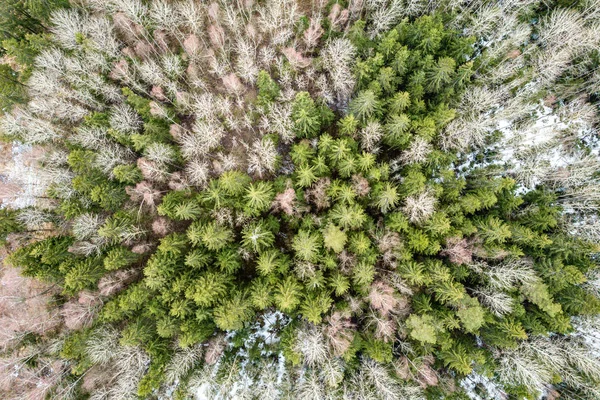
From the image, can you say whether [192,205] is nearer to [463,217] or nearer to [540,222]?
[463,217]

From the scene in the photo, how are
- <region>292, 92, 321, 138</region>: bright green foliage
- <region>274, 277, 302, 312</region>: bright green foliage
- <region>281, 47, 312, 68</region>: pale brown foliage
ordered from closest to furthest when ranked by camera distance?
<region>274, 277, 302, 312</region>: bright green foliage → <region>292, 92, 321, 138</region>: bright green foliage → <region>281, 47, 312, 68</region>: pale brown foliage

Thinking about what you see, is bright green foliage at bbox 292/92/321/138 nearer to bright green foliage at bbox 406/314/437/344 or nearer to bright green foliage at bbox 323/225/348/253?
bright green foliage at bbox 323/225/348/253

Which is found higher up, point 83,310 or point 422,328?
point 83,310

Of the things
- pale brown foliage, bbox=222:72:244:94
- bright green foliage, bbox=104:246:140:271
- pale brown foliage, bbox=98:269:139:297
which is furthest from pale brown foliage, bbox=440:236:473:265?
pale brown foliage, bbox=98:269:139:297

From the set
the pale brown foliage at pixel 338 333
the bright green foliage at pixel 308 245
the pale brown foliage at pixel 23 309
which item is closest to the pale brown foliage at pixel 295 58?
the bright green foliage at pixel 308 245

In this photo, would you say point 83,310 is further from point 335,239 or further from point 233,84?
point 233,84

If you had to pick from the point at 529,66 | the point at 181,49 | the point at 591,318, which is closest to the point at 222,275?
the point at 181,49

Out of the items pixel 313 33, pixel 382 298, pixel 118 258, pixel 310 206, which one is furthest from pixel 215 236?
pixel 313 33

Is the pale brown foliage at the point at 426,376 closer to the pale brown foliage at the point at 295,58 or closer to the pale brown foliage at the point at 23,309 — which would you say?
the pale brown foliage at the point at 295,58
